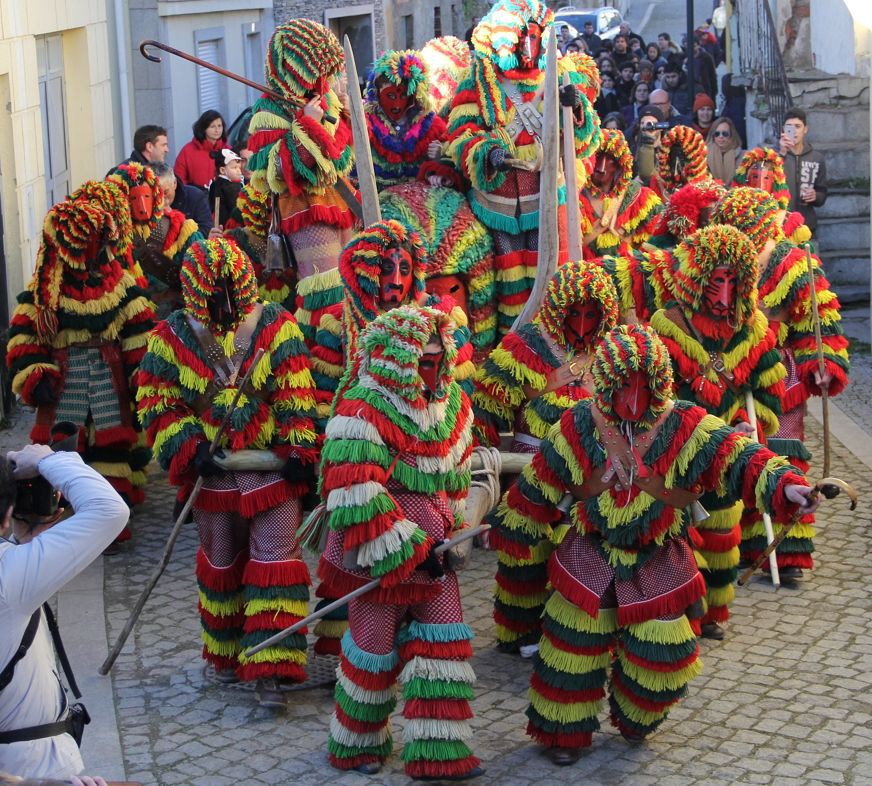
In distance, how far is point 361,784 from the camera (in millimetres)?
6699

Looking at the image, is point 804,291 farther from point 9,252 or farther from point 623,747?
point 9,252

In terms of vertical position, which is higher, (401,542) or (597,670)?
(401,542)

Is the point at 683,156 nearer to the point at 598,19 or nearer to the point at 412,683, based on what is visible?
the point at 412,683

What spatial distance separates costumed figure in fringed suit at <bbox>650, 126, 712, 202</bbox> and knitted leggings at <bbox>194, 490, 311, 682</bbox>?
479 centimetres

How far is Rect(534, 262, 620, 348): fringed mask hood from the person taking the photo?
7645mm

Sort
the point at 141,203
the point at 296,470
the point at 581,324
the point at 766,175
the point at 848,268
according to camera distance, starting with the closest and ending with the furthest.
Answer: the point at 296,470 < the point at 581,324 < the point at 141,203 < the point at 766,175 < the point at 848,268

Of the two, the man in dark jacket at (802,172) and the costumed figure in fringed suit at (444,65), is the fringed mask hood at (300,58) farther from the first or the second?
the man in dark jacket at (802,172)

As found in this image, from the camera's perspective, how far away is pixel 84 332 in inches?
381

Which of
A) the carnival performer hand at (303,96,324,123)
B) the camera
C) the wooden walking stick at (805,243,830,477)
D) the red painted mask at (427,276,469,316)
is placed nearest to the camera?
the camera

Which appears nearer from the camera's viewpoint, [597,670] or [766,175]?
[597,670]

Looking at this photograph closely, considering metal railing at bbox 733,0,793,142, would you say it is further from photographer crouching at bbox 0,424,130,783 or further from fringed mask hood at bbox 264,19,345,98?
photographer crouching at bbox 0,424,130,783

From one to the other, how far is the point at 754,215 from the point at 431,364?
10.0ft

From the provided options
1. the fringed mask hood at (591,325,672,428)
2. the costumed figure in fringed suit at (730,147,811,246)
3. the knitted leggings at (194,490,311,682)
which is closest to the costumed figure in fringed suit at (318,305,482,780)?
the fringed mask hood at (591,325,672,428)

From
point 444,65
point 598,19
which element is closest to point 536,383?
point 444,65
